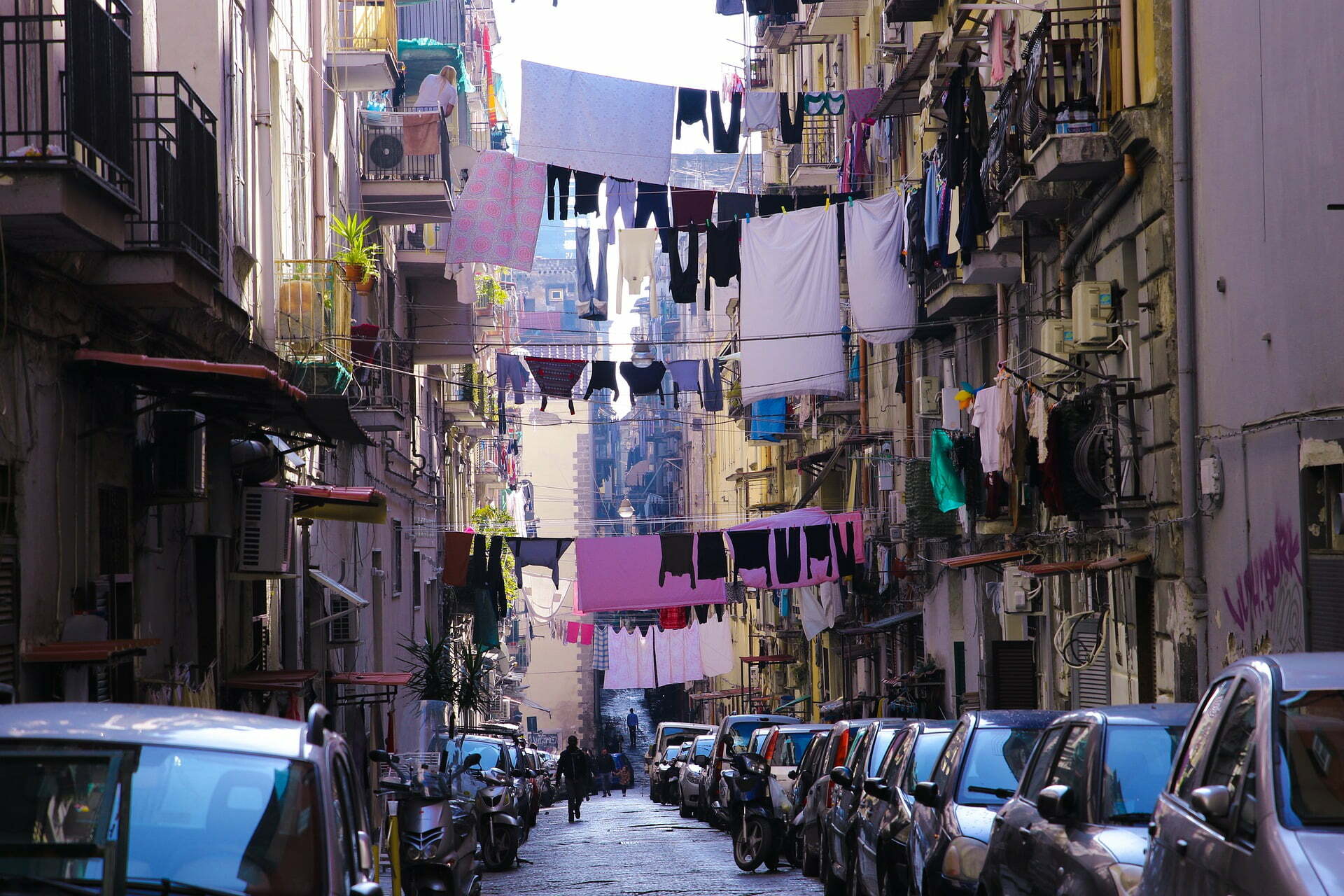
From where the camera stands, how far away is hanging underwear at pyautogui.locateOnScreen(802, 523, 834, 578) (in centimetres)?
3084

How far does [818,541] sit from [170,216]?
19935mm

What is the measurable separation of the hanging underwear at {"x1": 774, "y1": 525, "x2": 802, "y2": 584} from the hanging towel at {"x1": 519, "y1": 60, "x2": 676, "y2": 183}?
7.90m

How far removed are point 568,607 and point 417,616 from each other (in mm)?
47954

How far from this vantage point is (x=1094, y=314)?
17.0 metres

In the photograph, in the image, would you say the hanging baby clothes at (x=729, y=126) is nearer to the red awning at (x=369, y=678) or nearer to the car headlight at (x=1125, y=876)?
the red awning at (x=369, y=678)

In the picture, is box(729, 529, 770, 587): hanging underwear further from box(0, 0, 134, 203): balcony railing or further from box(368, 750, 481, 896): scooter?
box(0, 0, 134, 203): balcony railing

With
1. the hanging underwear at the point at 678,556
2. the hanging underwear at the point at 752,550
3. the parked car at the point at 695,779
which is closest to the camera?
the parked car at the point at 695,779

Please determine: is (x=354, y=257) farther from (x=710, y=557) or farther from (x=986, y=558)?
(x=710, y=557)

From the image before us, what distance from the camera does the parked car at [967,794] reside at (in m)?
9.35

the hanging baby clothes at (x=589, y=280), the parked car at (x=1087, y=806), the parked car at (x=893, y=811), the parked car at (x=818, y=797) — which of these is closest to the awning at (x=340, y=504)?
the parked car at (x=818, y=797)

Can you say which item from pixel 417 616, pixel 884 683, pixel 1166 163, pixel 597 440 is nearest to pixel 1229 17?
pixel 1166 163

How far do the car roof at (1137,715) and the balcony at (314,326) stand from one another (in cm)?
1193

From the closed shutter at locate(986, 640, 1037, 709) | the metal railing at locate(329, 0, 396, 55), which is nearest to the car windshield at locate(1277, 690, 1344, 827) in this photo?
the closed shutter at locate(986, 640, 1037, 709)

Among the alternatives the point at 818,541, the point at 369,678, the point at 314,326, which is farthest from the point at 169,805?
the point at 818,541
